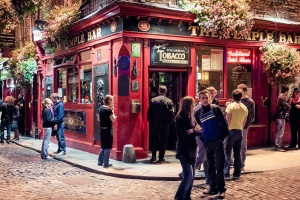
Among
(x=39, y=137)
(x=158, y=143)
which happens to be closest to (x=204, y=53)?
(x=158, y=143)

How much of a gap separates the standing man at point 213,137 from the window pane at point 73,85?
26.5 feet

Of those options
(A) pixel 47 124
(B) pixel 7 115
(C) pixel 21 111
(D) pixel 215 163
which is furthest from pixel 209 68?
(C) pixel 21 111

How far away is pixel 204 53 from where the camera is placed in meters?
12.5

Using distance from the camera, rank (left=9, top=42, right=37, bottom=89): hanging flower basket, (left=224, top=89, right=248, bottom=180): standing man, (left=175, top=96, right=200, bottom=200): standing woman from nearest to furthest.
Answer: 1. (left=175, top=96, right=200, bottom=200): standing woman
2. (left=224, top=89, right=248, bottom=180): standing man
3. (left=9, top=42, right=37, bottom=89): hanging flower basket

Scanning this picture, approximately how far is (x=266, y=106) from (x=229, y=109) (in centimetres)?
565

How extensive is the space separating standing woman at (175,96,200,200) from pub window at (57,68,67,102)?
9.58 m

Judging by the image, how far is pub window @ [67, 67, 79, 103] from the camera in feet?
47.3

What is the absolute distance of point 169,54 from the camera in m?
11.6

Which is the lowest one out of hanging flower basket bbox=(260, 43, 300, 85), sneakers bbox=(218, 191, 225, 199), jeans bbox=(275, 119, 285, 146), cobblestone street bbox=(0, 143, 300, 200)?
cobblestone street bbox=(0, 143, 300, 200)

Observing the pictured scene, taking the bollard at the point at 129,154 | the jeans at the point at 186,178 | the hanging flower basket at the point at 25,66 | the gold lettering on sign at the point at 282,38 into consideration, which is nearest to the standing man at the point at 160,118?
the bollard at the point at 129,154

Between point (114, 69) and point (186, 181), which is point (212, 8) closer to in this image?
point (114, 69)

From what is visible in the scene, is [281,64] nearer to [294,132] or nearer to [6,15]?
[294,132]

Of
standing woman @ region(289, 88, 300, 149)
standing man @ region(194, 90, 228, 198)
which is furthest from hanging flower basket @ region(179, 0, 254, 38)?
standing man @ region(194, 90, 228, 198)

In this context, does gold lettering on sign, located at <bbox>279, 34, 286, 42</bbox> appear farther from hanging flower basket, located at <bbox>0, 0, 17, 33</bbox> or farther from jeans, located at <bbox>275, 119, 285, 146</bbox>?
hanging flower basket, located at <bbox>0, 0, 17, 33</bbox>
